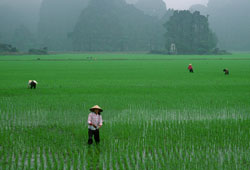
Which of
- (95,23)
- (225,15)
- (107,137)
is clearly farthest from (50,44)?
(107,137)

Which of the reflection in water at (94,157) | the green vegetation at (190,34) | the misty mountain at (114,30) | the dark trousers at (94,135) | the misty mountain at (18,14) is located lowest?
the reflection in water at (94,157)

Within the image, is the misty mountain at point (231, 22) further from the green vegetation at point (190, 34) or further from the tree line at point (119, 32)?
the green vegetation at point (190, 34)

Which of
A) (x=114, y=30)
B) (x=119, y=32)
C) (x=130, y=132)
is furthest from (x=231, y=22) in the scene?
(x=130, y=132)

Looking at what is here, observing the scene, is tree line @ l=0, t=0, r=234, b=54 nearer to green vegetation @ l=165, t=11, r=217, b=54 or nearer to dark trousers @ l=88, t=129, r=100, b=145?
green vegetation @ l=165, t=11, r=217, b=54

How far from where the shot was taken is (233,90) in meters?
13.7

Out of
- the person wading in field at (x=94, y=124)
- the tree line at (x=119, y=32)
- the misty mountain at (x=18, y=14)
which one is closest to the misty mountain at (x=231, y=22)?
the tree line at (x=119, y=32)

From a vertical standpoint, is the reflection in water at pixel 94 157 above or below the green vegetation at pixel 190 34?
below

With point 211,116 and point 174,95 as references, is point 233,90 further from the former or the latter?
point 211,116

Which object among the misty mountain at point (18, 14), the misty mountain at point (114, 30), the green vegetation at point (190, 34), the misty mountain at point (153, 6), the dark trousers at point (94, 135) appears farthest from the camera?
the misty mountain at point (153, 6)

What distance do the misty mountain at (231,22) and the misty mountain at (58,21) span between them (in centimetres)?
6159

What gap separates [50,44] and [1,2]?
5574cm

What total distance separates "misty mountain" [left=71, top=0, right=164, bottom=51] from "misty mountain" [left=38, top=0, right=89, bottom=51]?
1165 centimetres

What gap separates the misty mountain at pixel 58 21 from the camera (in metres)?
113

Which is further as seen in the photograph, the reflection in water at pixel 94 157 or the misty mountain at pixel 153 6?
the misty mountain at pixel 153 6
